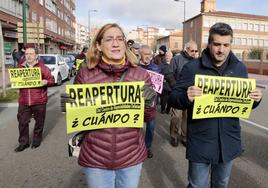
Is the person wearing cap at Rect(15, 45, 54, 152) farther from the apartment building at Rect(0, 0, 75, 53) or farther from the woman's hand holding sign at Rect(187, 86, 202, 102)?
the apartment building at Rect(0, 0, 75, 53)

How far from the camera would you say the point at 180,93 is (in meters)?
3.09

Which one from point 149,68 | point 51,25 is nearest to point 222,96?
point 149,68

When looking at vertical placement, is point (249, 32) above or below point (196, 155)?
above

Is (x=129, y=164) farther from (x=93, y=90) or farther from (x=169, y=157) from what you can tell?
(x=169, y=157)

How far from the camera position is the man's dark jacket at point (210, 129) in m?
2.99

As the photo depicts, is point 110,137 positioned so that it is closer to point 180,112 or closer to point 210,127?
point 210,127

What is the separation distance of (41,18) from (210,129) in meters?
53.2

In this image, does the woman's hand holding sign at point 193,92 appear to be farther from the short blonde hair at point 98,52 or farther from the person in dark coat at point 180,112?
the person in dark coat at point 180,112

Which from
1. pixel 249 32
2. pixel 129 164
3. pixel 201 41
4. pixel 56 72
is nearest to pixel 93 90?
pixel 129 164

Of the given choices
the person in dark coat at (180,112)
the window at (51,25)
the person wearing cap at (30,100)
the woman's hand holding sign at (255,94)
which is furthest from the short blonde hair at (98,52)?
the window at (51,25)

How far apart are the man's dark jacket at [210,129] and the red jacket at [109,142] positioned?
1.65 feet

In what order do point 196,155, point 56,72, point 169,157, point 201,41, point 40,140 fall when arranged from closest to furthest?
point 196,155 → point 169,157 → point 40,140 → point 56,72 → point 201,41

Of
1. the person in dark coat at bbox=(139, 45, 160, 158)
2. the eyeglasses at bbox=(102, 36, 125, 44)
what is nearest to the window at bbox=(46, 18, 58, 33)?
the person in dark coat at bbox=(139, 45, 160, 158)

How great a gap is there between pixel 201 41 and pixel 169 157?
76154 mm
